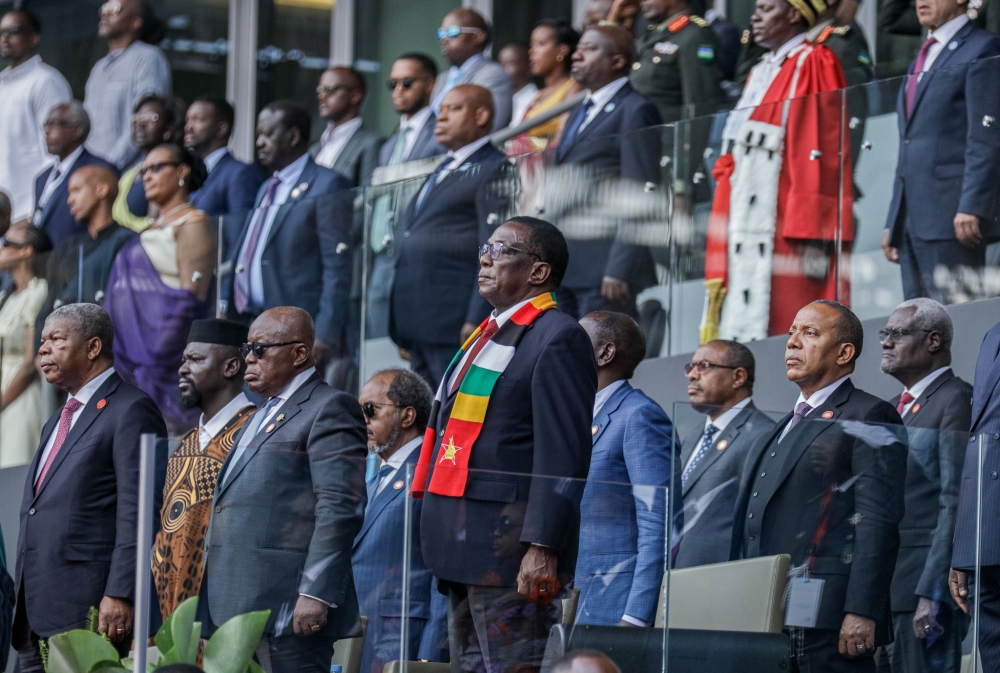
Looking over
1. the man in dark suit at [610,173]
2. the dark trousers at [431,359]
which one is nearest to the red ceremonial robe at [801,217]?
the man in dark suit at [610,173]

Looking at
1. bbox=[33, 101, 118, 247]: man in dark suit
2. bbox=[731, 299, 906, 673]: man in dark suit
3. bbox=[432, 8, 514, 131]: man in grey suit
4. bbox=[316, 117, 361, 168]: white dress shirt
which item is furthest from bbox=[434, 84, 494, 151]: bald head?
bbox=[731, 299, 906, 673]: man in dark suit

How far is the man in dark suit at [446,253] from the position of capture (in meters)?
7.62

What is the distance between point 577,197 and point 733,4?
523 centimetres

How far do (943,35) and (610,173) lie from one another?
1.51 meters

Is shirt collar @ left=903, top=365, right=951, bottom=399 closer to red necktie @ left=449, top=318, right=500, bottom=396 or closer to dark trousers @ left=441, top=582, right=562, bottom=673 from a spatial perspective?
red necktie @ left=449, top=318, right=500, bottom=396

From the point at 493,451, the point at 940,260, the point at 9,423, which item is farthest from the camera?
the point at 9,423

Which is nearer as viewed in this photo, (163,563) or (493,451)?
(163,563)

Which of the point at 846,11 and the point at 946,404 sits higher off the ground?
the point at 846,11

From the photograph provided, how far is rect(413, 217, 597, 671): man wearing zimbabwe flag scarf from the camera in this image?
4.57m

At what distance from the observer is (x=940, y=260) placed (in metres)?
6.79

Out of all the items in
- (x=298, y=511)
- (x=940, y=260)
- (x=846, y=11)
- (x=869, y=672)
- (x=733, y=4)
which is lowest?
(x=869, y=672)

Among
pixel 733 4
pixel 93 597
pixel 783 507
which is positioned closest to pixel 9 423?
pixel 93 597

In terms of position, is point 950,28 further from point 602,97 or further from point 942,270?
Result: point 602,97

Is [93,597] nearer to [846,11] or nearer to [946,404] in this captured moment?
[946,404]
